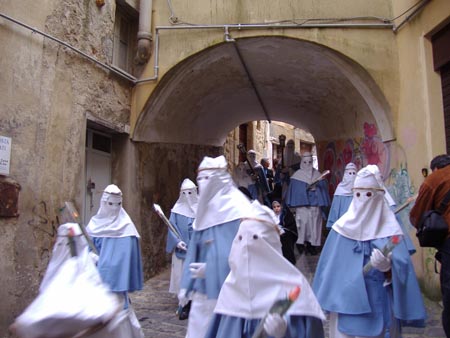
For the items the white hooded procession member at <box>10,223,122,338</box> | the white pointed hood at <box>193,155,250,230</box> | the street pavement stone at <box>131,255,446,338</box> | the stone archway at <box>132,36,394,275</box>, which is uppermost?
the stone archway at <box>132,36,394,275</box>

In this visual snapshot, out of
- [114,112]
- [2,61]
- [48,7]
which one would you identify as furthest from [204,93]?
[2,61]

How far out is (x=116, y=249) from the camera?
4.34 meters

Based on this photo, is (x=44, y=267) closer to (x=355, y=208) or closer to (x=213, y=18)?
(x=355, y=208)

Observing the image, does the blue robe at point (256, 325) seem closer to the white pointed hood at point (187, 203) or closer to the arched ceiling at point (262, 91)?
the white pointed hood at point (187, 203)

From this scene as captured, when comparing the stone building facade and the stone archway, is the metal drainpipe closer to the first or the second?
the stone building facade

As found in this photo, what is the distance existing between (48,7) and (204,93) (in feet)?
13.3

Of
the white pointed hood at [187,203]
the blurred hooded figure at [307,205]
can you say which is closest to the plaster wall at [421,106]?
the blurred hooded figure at [307,205]

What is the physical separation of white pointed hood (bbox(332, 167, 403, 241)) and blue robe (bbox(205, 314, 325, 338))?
3.59ft

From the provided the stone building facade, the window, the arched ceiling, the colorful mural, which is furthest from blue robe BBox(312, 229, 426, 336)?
the window

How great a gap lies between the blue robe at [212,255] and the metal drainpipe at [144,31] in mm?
4764

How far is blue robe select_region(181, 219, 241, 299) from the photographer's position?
337 cm

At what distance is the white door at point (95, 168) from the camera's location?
279 inches

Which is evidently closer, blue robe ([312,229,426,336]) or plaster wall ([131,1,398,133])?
blue robe ([312,229,426,336])

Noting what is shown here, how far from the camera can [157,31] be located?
25.1ft
